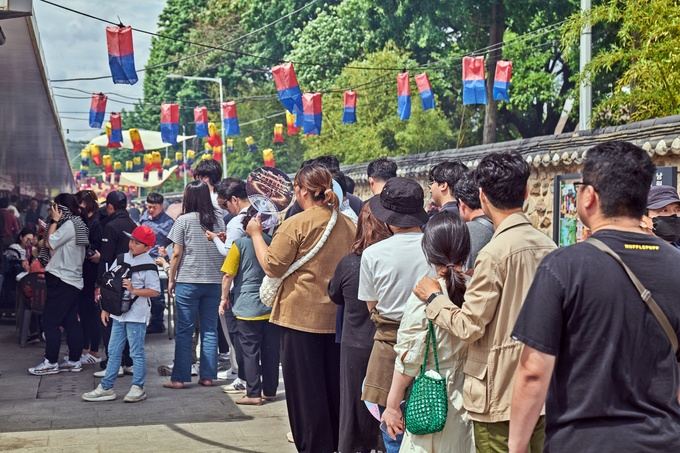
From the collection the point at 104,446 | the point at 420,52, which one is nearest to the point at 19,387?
the point at 104,446

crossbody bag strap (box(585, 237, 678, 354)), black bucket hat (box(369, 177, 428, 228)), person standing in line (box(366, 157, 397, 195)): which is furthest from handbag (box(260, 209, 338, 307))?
crossbody bag strap (box(585, 237, 678, 354))

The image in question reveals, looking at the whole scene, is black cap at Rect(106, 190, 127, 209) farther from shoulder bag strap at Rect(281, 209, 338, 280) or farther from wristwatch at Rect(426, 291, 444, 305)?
wristwatch at Rect(426, 291, 444, 305)

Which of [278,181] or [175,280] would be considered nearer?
[278,181]

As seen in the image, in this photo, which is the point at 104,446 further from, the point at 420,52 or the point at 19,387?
the point at 420,52

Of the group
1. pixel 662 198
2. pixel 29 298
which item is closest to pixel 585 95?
pixel 29 298

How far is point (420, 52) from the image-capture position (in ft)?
120

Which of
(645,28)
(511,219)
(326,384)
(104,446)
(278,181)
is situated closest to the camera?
(511,219)

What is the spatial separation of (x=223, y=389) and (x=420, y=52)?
2988 centimetres

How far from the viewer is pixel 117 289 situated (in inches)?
299

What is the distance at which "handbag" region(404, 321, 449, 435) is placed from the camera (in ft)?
12.2

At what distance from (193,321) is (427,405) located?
470cm

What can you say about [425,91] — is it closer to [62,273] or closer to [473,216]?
[62,273]

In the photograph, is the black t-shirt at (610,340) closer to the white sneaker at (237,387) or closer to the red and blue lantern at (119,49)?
the white sneaker at (237,387)

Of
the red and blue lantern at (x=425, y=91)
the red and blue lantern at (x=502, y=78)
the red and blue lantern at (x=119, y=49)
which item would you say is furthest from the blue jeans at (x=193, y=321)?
the red and blue lantern at (x=425, y=91)
